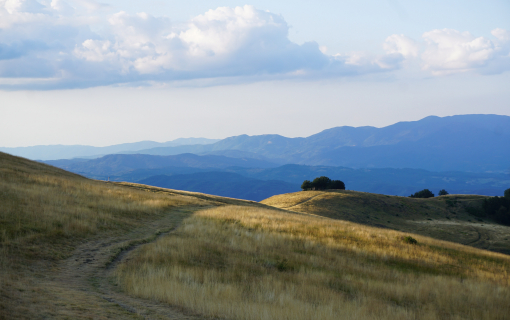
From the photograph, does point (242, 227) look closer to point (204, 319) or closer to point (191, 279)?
point (191, 279)

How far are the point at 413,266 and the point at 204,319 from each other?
11501 mm

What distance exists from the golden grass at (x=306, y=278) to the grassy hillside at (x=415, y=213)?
36359mm

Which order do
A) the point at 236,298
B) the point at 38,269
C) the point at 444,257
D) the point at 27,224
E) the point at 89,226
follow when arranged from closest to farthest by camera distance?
the point at 236,298 → the point at 38,269 → the point at 27,224 → the point at 89,226 → the point at 444,257

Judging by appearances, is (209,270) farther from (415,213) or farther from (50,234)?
(415,213)

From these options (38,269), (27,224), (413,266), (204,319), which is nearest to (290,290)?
(204,319)

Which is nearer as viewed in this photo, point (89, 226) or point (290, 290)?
point (290, 290)

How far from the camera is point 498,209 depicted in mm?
70875

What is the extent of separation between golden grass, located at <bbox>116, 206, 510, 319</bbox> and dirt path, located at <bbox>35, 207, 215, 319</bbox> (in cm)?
44

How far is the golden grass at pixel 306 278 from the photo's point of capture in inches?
328

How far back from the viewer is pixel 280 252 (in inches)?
577

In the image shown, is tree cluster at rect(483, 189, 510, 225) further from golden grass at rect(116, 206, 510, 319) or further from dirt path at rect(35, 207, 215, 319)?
Answer: dirt path at rect(35, 207, 215, 319)

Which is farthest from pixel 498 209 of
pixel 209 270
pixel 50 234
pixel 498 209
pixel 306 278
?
pixel 50 234

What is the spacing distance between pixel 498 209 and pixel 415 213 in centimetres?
1868

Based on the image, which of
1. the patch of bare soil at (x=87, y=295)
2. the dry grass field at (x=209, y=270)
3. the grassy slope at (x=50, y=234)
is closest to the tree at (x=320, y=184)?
the dry grass field at (x=209, y=270)
